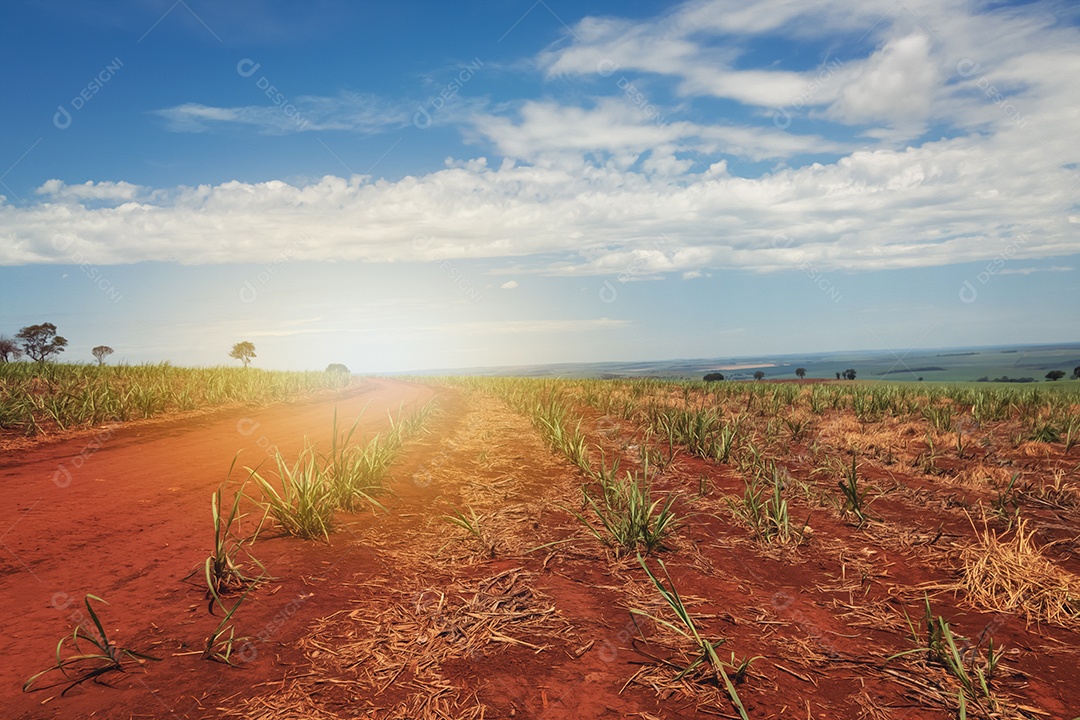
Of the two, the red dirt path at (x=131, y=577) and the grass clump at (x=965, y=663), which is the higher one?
the red dirt path at (x=131, y=577)

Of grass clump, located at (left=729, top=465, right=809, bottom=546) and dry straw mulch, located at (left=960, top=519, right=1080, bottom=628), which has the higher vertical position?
grass clump, located at (left=729, top=465, right=809, bottom=546)

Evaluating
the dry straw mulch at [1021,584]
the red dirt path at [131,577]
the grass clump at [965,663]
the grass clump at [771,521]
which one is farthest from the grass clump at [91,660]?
the dry straw mulch at [1021,584]

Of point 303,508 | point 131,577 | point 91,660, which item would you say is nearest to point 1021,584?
point 303,508

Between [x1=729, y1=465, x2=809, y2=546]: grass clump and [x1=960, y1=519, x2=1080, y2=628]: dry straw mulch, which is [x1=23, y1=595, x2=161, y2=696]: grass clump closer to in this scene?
[x1=729, y1=465, x2=809, y2=546]: grass clump

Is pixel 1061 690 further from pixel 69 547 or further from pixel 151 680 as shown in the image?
pixel 69 547

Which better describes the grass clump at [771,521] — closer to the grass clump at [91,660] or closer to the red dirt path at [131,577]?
the red dirt path at [131,577]

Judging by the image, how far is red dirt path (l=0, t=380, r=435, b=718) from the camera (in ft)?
8.32

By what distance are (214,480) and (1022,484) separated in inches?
362

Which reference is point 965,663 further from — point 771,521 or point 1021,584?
→ point 771,521

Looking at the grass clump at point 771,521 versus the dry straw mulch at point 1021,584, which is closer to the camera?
the dry straw mulch at point 1021,584

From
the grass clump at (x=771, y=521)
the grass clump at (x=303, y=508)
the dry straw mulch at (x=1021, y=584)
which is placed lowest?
the dry straw mulch at (x=1021, y=584)

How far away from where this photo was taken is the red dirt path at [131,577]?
2535 millimetres

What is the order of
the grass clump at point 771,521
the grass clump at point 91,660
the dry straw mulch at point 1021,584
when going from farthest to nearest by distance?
the grass clump at point 771,521 → the dry straw mulch at point 1021,584 → the grass clump at point 91,660

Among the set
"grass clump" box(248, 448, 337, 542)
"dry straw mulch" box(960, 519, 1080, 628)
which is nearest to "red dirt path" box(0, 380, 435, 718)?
"grass clump" box(248, 448, 337, 542)
